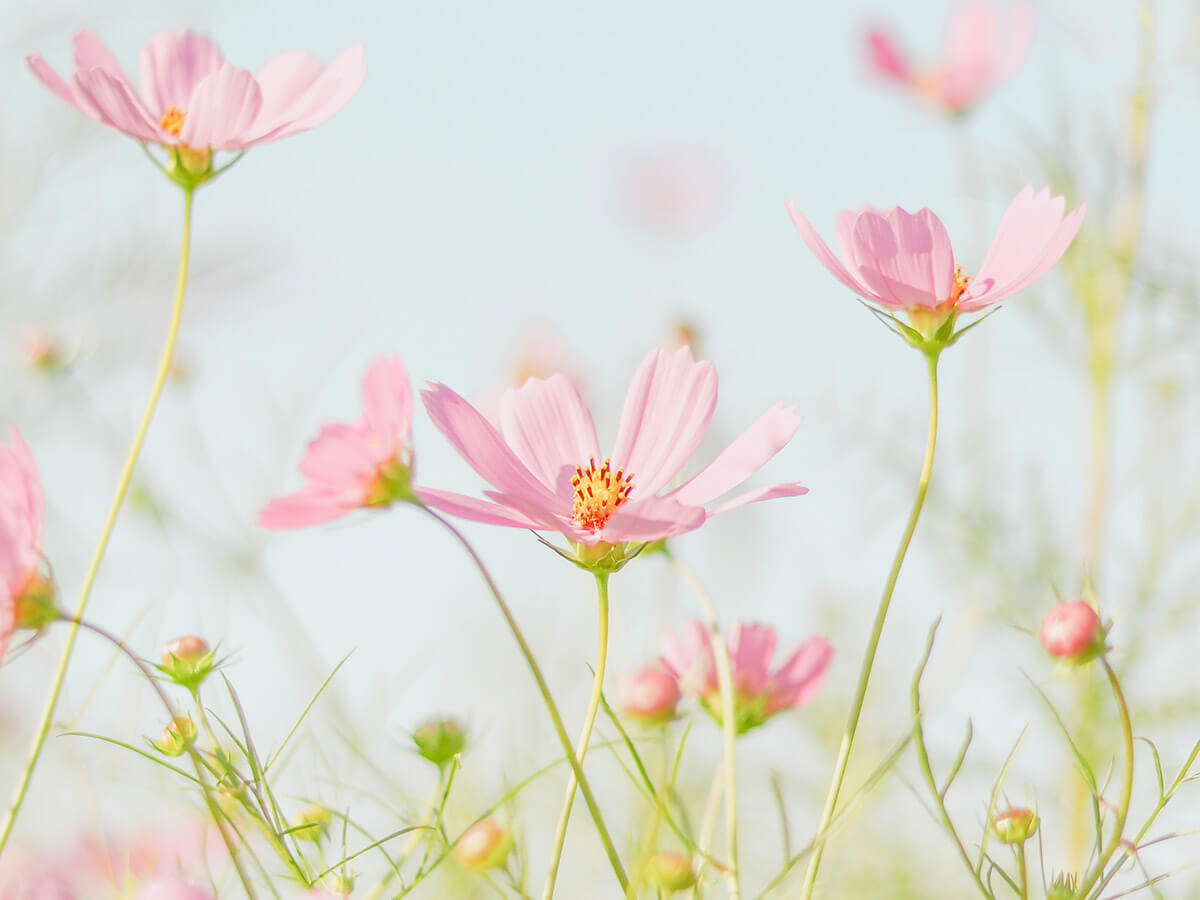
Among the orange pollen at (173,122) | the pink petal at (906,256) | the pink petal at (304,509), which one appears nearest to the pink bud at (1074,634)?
the pink petal at (906,256)

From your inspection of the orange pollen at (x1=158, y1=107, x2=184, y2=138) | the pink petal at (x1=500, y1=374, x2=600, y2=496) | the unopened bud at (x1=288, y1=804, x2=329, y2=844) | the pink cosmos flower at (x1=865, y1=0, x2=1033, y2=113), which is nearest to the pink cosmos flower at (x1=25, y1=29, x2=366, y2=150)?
the orange pollen at (x1=158, y1=107, x2=184, y2=138)

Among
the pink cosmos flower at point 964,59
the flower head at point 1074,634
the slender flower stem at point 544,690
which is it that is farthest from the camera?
the pink cosmos flower at point 964,59

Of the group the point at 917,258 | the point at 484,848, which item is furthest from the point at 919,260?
the point at 484,848

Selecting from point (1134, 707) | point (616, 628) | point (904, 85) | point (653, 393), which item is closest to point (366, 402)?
point (653, 393)

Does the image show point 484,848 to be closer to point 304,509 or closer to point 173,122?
point 304,509

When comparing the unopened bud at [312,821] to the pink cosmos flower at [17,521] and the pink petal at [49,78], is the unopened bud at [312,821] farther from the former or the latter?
the pink petal at [49,78]

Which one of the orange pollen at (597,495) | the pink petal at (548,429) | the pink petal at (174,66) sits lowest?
the orange pollen at (597,495)
